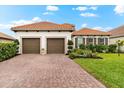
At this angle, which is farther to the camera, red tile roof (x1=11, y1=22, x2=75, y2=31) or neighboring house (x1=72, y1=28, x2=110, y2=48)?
neighboring house (x1=72, y1=28, x2=110, y2=48)

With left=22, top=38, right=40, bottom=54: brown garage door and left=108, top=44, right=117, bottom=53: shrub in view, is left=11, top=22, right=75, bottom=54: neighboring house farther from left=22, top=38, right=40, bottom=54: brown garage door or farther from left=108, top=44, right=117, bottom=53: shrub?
left=108, top=44, right=117, bottom=53: shrub

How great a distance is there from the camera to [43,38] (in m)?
25.8

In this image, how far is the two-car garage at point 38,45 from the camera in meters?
25.7

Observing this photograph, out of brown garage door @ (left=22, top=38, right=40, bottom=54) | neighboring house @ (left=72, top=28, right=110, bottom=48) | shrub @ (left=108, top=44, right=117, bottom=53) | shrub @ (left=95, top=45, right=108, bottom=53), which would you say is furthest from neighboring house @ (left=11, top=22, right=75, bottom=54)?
shrub @ (left=108, top=44, right=117, bottom=53)

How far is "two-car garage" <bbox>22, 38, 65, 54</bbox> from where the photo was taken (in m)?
25.7

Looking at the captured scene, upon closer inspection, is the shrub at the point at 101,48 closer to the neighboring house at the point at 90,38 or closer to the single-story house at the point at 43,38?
the neighboring house at the point at 90,38

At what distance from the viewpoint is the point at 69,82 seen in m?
8.62

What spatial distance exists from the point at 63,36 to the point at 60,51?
5.96ft

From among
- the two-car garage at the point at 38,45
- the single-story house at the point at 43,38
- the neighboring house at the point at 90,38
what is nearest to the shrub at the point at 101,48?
the neighboring house at the point at 90,38

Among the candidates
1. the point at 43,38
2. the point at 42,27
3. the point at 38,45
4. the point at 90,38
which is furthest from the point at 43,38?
the point at 90,38

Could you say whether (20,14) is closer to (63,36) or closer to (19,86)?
(63,36)

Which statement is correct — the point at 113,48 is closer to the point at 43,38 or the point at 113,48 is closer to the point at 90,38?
the point at 90,38

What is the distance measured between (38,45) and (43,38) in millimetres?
1021
